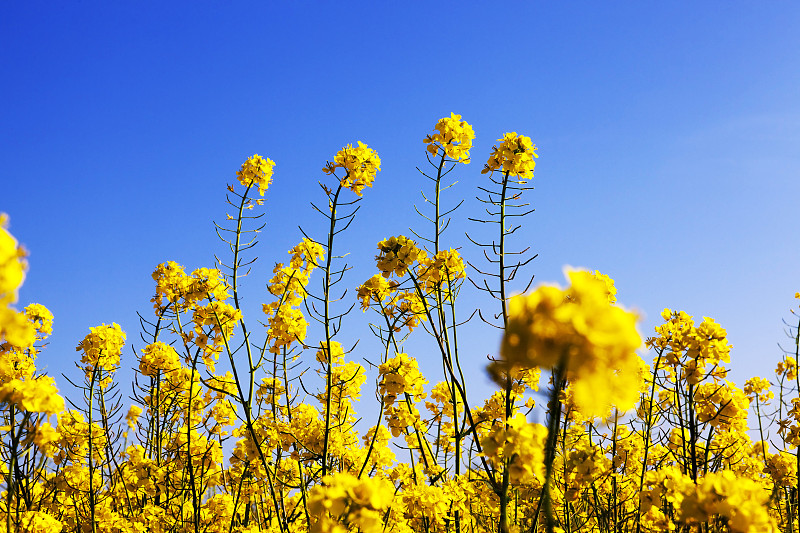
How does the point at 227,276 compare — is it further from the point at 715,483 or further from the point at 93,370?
the point at 715,483

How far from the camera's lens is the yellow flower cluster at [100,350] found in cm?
555

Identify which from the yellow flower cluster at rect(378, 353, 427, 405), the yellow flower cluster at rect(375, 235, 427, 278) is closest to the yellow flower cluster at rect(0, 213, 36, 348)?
the yellow flower cluster at rect(375, 235, 427, 278)

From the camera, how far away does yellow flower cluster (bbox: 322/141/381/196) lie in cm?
463

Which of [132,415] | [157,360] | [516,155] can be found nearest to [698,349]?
[516,155]

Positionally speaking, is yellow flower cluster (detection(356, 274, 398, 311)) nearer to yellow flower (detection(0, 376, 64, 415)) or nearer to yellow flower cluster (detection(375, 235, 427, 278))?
yellow flower cluster (detection(375, 235, 427, 278))

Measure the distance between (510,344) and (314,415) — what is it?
3859mm

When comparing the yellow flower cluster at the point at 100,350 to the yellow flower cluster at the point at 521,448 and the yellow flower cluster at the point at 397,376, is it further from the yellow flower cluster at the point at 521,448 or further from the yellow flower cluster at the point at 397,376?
the yellow flower cluster at the point at 521,448

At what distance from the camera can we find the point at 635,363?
1.44m

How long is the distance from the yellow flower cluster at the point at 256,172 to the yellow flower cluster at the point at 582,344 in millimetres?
4203

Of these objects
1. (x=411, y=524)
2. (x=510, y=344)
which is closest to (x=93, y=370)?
(x=411, y=524)

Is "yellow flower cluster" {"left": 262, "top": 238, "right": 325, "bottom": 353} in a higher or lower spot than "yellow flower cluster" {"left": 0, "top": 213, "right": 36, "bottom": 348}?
higher

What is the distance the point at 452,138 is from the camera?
468 cm

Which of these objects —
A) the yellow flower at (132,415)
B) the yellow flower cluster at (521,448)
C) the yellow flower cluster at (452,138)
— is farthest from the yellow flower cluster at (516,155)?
the yellow flower at (132,415)

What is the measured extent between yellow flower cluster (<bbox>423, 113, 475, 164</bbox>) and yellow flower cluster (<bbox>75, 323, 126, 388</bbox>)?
3.56 meters
